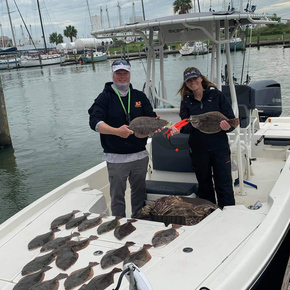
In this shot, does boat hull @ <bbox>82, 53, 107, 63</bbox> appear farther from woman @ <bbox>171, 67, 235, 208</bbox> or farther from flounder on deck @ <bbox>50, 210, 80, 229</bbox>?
flounder on deck @ <bbox>50, 210, 80, 229</bbox>

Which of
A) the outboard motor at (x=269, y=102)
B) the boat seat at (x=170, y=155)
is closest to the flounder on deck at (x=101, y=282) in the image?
the boat seat at (x=170, y=155)

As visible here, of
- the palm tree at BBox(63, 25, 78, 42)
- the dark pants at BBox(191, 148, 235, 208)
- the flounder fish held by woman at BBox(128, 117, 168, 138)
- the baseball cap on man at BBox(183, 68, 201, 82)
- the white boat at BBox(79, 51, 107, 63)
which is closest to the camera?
the flounder fish held by woman at BBox(128, 117, 168, 138)

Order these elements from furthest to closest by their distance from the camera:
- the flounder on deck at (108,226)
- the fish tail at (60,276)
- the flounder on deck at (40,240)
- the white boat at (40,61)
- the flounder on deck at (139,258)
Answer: the white boat at (40,61), the flounder on deck at (108,226), the flounder on deck at (40,240), the flounder on deck at (139,258), the fish tail at (60,276)

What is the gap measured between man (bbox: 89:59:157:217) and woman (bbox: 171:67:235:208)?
18.3 inches

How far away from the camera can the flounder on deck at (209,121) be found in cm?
349

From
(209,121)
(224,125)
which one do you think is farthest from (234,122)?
(209,121)

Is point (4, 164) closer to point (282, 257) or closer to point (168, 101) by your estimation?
point (168, 101)

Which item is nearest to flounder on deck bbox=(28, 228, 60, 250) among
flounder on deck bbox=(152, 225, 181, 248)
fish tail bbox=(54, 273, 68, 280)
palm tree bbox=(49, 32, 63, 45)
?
fish tail bbox=(54, 273, 68, 280)

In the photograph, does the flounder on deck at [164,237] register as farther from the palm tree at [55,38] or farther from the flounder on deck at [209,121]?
the palm tree at [55,38]

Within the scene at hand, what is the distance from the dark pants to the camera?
372 centimetres

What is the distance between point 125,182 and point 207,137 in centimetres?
97

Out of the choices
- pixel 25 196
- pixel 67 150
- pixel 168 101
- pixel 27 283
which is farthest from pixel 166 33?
pixel 67 150

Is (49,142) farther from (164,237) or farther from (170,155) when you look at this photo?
(164,237)

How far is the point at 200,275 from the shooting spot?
8.23ft
